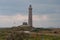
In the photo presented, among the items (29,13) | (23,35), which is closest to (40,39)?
(23,35)

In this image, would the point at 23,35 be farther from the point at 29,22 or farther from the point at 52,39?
the point at 29,22

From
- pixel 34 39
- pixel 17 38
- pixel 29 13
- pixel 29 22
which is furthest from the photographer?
pixel 29 13

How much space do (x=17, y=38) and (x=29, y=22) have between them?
48.0 m

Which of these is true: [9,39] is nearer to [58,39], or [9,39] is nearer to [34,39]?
[34,39]

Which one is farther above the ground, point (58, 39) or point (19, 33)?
point (19, 33)

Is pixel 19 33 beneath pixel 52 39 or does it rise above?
above

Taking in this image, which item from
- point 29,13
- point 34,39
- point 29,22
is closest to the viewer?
point 34,39

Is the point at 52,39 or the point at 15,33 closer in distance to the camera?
the point at 15,33

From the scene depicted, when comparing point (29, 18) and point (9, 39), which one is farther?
point (29, 18)

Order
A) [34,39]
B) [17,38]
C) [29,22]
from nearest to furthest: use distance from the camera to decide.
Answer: [17,38] → [34,39] → [29,22]

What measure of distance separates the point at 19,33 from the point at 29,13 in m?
54.3

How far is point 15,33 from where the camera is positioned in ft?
118

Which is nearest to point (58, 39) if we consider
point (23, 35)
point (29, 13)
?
point (23, 35)

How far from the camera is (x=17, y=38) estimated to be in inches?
1395
